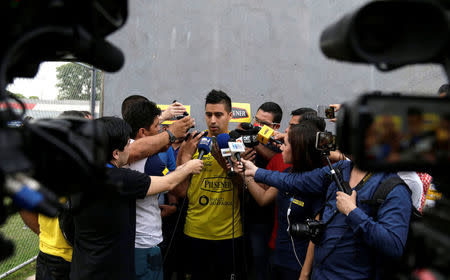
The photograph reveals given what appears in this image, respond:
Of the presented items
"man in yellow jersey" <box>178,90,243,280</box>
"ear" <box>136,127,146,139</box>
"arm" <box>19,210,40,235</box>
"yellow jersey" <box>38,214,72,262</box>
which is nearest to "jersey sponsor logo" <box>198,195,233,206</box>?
"man in yellow jersey" <box>178,90,243,280</box>

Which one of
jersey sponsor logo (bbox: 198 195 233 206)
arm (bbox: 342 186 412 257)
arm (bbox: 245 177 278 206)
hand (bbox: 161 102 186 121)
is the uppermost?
hand (bbox: 161 102 186 121)

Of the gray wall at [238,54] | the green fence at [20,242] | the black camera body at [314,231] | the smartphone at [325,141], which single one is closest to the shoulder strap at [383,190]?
the black camera body at [314,231]

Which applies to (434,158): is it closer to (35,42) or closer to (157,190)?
(35,42)

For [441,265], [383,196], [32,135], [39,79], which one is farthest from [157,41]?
[441,265]

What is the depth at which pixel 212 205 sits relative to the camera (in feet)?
9.27

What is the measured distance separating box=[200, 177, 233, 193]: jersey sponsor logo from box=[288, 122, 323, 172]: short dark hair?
0.73m

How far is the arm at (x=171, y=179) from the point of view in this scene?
2104mm

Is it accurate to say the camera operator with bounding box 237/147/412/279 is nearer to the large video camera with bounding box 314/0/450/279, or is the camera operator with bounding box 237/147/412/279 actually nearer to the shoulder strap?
the shoulder strap

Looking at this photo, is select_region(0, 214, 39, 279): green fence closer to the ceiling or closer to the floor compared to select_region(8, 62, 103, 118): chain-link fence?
closer to the floor

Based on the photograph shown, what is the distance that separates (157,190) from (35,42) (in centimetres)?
145

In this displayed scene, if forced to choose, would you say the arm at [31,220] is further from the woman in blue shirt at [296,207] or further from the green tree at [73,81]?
the green tree at [73,81]

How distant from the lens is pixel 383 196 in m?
1.64

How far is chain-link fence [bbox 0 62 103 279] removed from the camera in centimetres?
313

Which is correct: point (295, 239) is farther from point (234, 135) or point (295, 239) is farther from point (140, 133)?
point (140, 133)
